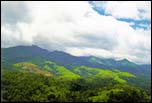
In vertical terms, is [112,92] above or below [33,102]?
below

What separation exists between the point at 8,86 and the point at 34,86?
36.8 feet

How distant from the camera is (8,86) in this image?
14525 cm

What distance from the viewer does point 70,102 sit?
12650cm

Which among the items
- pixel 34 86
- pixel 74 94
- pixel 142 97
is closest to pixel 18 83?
pixel 34 86

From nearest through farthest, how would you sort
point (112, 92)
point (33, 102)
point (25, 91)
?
point (33, 102) → point (25, 91) → point (112, 92)

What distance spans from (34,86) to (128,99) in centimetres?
4059

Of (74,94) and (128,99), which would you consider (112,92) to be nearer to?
(128,99)

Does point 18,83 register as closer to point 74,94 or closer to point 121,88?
point 74,94

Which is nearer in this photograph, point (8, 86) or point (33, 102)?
point (33, 102)

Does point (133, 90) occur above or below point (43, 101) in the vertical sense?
below

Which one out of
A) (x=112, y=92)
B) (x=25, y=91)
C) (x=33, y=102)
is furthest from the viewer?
(x=112, y=92)

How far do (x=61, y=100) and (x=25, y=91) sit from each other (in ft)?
57.3

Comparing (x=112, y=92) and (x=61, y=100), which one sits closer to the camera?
(x=61, y=100)

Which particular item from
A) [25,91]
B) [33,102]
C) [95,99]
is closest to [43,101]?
[33,102]
